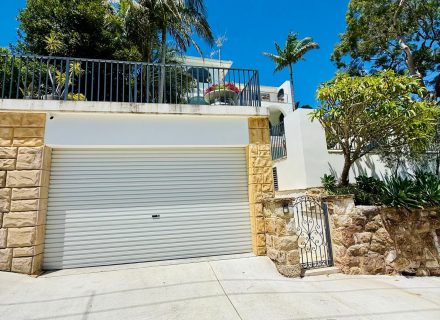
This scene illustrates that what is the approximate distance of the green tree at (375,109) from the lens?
6.45 m

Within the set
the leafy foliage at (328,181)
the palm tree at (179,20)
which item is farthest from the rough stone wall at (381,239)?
the palm tree at (179,20)

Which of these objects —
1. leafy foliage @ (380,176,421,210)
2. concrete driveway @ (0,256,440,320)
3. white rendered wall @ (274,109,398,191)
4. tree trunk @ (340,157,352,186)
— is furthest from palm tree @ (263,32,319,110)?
concrete driveway @ (0,256,440,320)

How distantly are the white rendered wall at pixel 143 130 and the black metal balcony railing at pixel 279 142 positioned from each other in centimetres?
450

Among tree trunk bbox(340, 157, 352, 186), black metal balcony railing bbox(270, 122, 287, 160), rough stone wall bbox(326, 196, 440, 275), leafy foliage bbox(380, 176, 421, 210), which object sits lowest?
rough stone wall bbox(326, 196, 440, 275)

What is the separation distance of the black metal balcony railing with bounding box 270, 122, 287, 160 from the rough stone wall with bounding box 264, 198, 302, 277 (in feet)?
17.2

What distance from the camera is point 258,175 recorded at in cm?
627

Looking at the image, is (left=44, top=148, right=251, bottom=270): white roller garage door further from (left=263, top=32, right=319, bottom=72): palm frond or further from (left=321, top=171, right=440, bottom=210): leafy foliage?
(left=263, top=32, right=319, bottom=72): palm frond

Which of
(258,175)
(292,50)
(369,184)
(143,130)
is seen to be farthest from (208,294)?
(292,50)

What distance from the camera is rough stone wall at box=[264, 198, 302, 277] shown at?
5.11 meters

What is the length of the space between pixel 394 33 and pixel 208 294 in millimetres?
17404

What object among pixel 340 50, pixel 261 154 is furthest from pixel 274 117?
pixel 261 154

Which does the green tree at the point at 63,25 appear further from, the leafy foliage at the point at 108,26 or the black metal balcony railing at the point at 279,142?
the black metal balcony railing at the point at 279,142

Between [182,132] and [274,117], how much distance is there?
20.6 metres

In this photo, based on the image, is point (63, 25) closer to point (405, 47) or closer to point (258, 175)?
point (258, 175)
